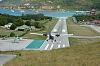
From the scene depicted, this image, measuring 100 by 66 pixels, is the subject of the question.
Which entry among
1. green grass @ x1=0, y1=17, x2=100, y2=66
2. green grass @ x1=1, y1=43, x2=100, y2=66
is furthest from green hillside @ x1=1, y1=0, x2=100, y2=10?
green grass @ x1=1, y1=43, x2=100, y2=66

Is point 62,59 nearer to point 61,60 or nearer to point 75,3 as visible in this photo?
point 61,60

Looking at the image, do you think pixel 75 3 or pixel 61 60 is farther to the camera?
pixel 75 3

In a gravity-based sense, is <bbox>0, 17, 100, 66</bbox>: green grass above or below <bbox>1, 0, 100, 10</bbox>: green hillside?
above

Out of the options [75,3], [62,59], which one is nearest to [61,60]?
[62,59]

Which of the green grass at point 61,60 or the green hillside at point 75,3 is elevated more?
the green grass at point 61,60

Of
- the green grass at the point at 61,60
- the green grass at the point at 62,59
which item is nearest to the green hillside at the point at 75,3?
the green grass at the point at 62,59

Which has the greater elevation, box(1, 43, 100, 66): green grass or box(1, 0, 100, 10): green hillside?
box(1, 43, 100, 66): green grass

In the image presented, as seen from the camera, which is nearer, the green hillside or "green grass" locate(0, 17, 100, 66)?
"green grass" locate(0, 17, 100, 66)

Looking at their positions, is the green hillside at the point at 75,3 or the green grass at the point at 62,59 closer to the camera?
the green grass at the point at 62,59

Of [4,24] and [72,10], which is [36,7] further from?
[4,24]

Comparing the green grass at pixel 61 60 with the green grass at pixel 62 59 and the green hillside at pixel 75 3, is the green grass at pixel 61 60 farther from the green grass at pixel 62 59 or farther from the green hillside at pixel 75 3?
the green hillside at pixel 75 3

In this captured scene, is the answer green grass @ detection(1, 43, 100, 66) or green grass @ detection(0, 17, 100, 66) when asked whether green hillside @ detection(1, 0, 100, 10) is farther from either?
green grass @ detection(1, 43, 100, 66)
